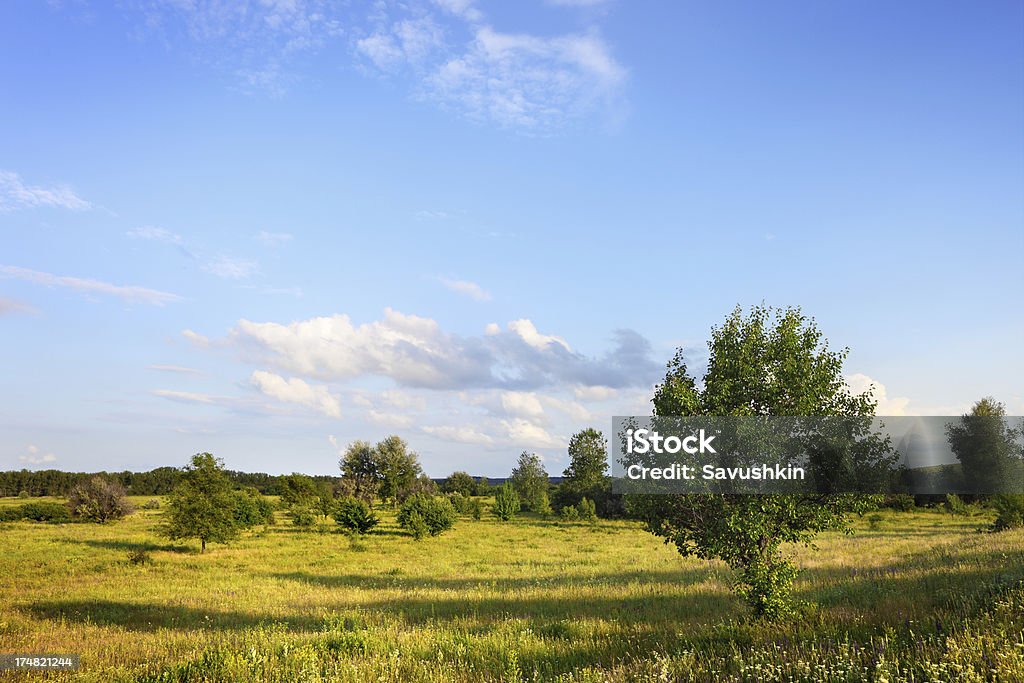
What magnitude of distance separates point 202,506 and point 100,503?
36461 mm

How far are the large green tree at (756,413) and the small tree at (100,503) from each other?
226 feet

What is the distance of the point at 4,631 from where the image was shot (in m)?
16.4

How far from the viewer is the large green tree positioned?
13555mm

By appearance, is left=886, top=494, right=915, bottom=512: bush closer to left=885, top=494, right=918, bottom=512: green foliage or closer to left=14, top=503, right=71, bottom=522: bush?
left=885, top=494, right=918, bottom=512: green foliage

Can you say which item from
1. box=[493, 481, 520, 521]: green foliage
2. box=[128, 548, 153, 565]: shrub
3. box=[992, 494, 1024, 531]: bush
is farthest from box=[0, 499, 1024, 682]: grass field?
box=[493, 481, 520, 521]: green foliage

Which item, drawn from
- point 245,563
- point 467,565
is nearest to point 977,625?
point 467,565

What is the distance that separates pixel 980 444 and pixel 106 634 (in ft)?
252

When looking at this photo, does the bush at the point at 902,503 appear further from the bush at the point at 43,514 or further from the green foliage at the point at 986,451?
the bush at the point at 43,514

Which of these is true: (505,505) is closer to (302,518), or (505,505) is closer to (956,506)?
(302,518)

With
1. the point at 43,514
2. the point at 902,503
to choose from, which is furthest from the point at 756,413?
the point at 43,514

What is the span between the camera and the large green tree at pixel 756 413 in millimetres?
13555

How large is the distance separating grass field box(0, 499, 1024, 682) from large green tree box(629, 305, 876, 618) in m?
1.55

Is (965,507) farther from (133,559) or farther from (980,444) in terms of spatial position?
(133,559)

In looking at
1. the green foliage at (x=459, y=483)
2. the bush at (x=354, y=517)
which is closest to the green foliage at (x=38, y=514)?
the bush at (x=354, y=517)
